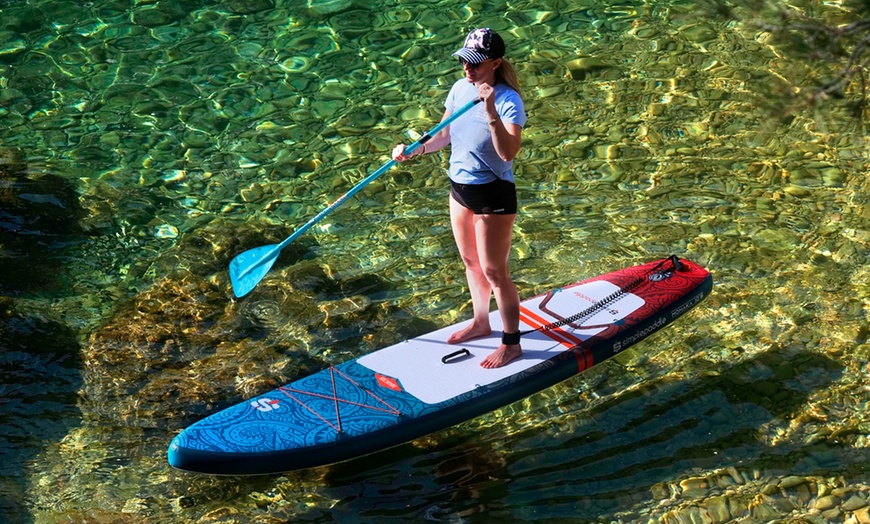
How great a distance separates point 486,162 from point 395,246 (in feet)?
7.51

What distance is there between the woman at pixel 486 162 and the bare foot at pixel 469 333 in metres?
0.25

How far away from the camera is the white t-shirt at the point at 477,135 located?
4699 mm

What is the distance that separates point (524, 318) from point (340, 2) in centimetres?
531

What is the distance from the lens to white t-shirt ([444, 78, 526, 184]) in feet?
15.4

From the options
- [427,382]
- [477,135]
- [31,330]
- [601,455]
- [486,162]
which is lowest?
[601,455]

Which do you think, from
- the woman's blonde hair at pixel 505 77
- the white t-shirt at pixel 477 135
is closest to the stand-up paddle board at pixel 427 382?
the white t-shirt at pixel 477 135

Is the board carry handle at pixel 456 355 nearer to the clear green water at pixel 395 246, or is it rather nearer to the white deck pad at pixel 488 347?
the white deck pad at pixel 488 347

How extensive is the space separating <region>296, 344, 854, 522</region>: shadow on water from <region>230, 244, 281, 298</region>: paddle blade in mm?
1338

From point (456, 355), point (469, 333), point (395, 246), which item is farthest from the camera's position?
point (395, 246)

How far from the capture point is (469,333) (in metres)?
5.74

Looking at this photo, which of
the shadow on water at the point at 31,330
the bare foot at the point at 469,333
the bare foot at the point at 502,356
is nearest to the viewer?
the shadow on water at the point at 31,330

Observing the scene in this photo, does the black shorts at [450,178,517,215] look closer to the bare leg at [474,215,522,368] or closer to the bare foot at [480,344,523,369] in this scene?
the bare leg at [474,215,522,368]

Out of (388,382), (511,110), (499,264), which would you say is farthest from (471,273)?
(511,110)

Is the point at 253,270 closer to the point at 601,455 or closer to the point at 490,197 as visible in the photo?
the point at 490,197
